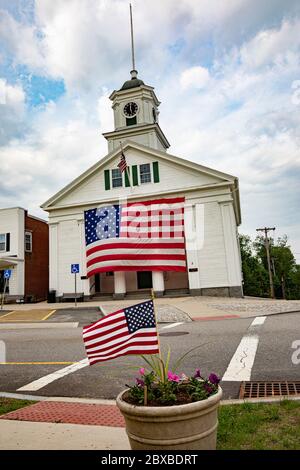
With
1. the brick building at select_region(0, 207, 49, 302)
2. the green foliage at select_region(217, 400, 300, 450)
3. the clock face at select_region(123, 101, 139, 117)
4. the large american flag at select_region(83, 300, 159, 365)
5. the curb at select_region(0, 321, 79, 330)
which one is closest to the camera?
the green foliage at select_region(217, 400, 300, 450)

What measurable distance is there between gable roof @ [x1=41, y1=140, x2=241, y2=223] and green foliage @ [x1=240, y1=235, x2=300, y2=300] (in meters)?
41.6

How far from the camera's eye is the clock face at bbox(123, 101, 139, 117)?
32438mm

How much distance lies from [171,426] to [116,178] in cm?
2638

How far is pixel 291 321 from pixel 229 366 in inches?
251

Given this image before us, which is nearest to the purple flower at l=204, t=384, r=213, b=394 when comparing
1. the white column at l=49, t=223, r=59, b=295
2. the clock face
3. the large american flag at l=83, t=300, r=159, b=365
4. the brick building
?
the large american flag at l=83, t=300, r=159, b=365

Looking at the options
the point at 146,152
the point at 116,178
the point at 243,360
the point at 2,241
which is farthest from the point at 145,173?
the point at 243,360

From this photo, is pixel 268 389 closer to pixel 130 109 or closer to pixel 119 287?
pixel 119 287

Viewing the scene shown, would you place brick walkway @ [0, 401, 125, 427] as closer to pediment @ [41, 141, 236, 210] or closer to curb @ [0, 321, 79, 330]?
curb @ [0, 321, 79, 330]

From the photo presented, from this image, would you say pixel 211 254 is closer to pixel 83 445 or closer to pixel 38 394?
pixel 38 394

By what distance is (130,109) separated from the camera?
→ 3266 centimetres

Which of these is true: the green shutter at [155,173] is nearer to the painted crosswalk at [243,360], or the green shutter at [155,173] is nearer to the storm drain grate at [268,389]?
the painted crosswalk at [243,360]

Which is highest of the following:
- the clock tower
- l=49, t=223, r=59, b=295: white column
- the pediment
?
the clock tower

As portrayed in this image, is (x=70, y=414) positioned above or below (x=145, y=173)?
below
